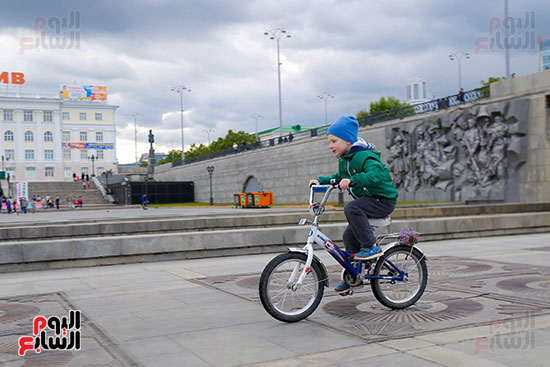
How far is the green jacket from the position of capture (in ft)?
17.4

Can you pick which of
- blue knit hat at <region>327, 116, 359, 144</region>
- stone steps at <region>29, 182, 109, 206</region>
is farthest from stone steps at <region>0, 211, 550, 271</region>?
stone steps at <region>29, 182, 109, 206</region>

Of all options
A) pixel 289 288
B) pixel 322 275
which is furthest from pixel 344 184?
pixel 289 288

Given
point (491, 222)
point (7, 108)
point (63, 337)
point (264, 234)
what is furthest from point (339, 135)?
point (7, 108)

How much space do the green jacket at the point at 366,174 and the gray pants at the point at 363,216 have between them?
78mm

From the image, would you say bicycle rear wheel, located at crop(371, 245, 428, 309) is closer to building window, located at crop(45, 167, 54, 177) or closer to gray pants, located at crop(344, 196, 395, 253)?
gray pants, located at crop(344, 196, 395, 253)

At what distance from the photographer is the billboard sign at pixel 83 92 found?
112m

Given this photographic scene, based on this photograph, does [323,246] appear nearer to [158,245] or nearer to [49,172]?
[158,245]

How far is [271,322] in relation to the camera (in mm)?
5250

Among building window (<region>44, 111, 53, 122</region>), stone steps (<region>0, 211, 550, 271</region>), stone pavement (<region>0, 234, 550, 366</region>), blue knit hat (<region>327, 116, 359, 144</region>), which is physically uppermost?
building window (<region>44, 111, 53, 122</region>)

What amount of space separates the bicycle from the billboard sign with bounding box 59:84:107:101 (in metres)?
114

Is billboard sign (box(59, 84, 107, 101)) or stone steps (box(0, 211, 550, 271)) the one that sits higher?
billboard sign (box(59, 84, 107, 101))

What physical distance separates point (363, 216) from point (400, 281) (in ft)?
2.82

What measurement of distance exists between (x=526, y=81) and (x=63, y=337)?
988 inches

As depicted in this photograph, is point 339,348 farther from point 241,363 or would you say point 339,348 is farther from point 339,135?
point 339,135
